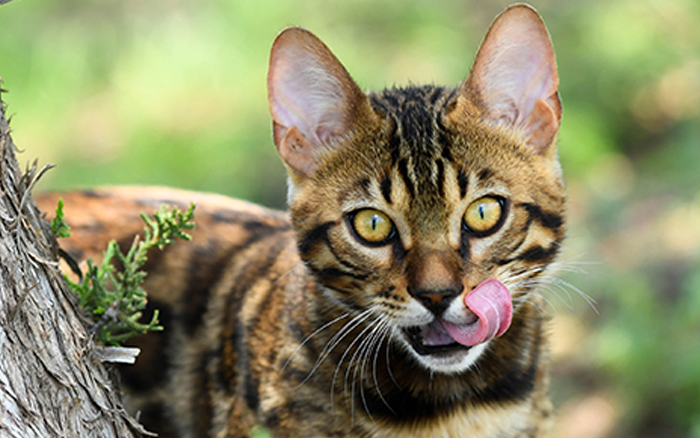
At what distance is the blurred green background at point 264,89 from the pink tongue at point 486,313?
13.4ft

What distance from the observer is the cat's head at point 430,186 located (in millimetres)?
2771

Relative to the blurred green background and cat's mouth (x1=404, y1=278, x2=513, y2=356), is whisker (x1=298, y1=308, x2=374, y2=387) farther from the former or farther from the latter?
the blurred green background

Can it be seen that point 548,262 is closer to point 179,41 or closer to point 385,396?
point 385,396

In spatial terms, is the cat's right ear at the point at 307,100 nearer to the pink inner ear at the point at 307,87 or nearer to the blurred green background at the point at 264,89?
the pink inner ear at the point at 307,87

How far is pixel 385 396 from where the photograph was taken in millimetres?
3121

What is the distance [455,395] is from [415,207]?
0.82m

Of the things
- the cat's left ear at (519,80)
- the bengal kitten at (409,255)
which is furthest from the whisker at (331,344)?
the cat's left ear at (519,80)

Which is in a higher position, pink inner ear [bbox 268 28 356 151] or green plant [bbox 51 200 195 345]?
pink inner ear [bbox 268 28 356 151]

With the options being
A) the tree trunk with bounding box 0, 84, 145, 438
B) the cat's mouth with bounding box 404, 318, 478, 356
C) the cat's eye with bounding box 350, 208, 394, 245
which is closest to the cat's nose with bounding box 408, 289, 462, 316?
the cat's mouth with bounding box 404, 318, 478, 356

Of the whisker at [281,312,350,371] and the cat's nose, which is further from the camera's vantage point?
the whisker at [281,312,350,371]

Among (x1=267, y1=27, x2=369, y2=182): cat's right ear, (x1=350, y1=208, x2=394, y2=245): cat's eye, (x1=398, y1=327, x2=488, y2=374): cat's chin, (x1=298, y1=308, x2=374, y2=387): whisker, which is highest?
(x1=267, y1=27, x2=369, y2=182): cat's right ear

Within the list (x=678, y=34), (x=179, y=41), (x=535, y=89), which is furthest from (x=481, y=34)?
(x=535, y=89)

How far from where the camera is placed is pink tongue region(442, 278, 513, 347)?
2.61 metres

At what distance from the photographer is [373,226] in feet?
9.52
